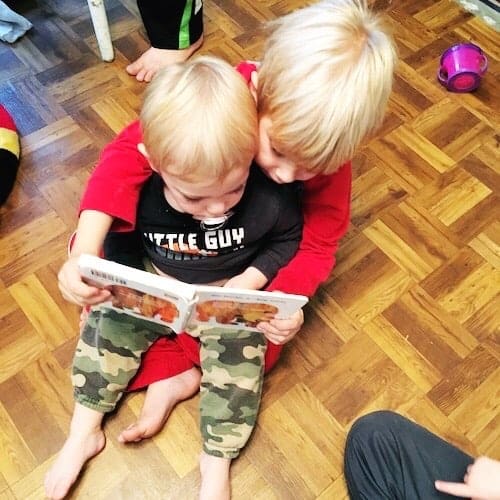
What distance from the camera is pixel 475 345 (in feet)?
3.48

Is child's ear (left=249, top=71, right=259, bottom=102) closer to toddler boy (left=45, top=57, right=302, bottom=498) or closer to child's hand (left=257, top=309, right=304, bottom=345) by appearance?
toddler boy (left=45, top=57, right=302, bottom=498)

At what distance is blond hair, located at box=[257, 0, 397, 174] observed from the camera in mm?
660

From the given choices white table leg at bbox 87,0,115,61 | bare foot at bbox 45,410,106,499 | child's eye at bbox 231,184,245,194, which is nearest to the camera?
child's eye at bbox 231,184,245,194

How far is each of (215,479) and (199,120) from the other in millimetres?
506

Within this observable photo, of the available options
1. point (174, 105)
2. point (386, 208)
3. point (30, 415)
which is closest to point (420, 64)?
point (386, 208)

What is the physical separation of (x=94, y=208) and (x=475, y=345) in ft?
2.18

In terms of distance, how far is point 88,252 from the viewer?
0.82 meters

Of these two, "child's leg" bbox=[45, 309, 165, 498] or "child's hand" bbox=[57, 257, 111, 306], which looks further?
"child's leg" bbox=[45, 309, 165, 498]

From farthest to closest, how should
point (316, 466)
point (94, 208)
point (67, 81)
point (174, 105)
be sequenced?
point (67, 81) → point (316, 466) → point (94, 208) → point (174, 105)

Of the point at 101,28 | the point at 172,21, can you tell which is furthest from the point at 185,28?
the point at 101,28

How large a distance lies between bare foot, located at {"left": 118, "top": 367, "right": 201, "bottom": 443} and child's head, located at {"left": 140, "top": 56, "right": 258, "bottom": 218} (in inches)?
14.9

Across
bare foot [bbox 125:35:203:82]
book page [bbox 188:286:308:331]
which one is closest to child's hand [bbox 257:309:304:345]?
book page [bbox 188:286:308:331]

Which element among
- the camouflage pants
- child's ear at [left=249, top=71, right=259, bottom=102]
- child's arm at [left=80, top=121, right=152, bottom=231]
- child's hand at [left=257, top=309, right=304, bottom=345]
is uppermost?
child's ear at [left=249, top=71, right=259, bottom=102]

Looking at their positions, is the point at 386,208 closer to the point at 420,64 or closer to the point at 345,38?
the point at 420,64
